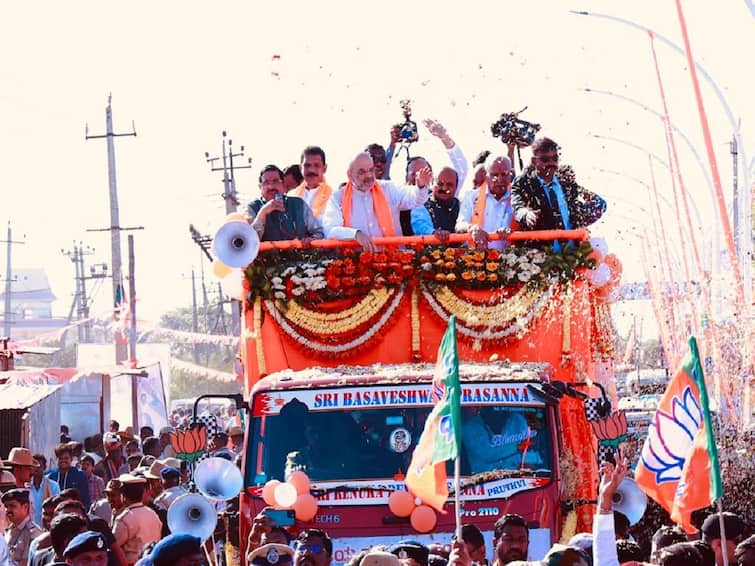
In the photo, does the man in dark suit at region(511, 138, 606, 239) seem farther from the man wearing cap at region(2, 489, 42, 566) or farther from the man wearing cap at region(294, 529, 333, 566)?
the man wearing cap at region(2, 489, 42, 566)

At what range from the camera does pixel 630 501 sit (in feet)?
33.6

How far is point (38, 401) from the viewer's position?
23.2 meters

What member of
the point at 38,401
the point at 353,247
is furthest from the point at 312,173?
the point at 38,401

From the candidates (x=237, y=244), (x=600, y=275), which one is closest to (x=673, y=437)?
(x=600, y=275)

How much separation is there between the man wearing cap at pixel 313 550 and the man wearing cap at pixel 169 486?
4.26m

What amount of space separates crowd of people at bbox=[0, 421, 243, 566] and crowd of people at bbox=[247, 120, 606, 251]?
2.01m

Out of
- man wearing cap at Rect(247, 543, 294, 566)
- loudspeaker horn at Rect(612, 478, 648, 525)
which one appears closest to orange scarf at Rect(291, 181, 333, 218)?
loudspeaker horn at Rect(612, 478, 648, 525)

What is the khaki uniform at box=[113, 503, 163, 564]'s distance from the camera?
1065 cm

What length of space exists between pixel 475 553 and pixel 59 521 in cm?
247

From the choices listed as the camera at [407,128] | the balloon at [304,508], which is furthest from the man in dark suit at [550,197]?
the balloon at [304,508]

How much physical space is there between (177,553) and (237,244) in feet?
17.2

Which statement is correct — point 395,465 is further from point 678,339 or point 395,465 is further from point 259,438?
point 678,339

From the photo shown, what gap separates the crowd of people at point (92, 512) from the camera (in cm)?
798

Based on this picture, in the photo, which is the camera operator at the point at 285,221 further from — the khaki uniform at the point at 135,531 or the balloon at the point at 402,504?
the khaki uniform at the point at 135,531
